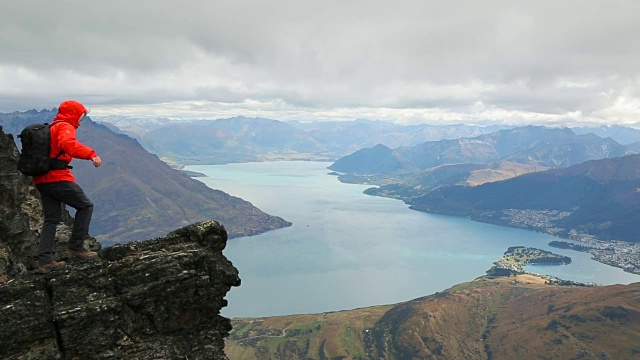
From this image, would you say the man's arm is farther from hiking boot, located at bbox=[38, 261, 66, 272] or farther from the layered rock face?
the layered rock face

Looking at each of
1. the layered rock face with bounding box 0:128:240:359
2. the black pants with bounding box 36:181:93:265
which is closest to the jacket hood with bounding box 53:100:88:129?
the black pants with bounding box 36:181:93:265

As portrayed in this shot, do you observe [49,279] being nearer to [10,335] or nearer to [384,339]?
[10,335]

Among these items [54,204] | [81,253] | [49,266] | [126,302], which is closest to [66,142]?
[54,204]

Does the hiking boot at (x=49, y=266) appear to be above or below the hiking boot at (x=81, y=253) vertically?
below

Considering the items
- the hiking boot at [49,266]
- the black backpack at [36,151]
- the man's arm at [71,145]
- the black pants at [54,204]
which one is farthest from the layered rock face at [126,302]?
the man's arm at [71,145]

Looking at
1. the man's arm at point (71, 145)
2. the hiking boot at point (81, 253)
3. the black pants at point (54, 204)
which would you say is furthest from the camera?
the hiking boot at point (81, 253)

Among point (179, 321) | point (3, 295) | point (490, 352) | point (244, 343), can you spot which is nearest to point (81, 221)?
→ point (3, 295)

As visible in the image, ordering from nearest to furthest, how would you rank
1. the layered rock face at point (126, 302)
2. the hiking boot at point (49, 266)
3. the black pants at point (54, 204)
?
the layered rock face at point (126, 302), the black pants at point (54, 204), the hiking boot at point (49, 266)

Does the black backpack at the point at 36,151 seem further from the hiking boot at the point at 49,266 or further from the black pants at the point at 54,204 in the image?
the hiking boot at the point at 49,266
